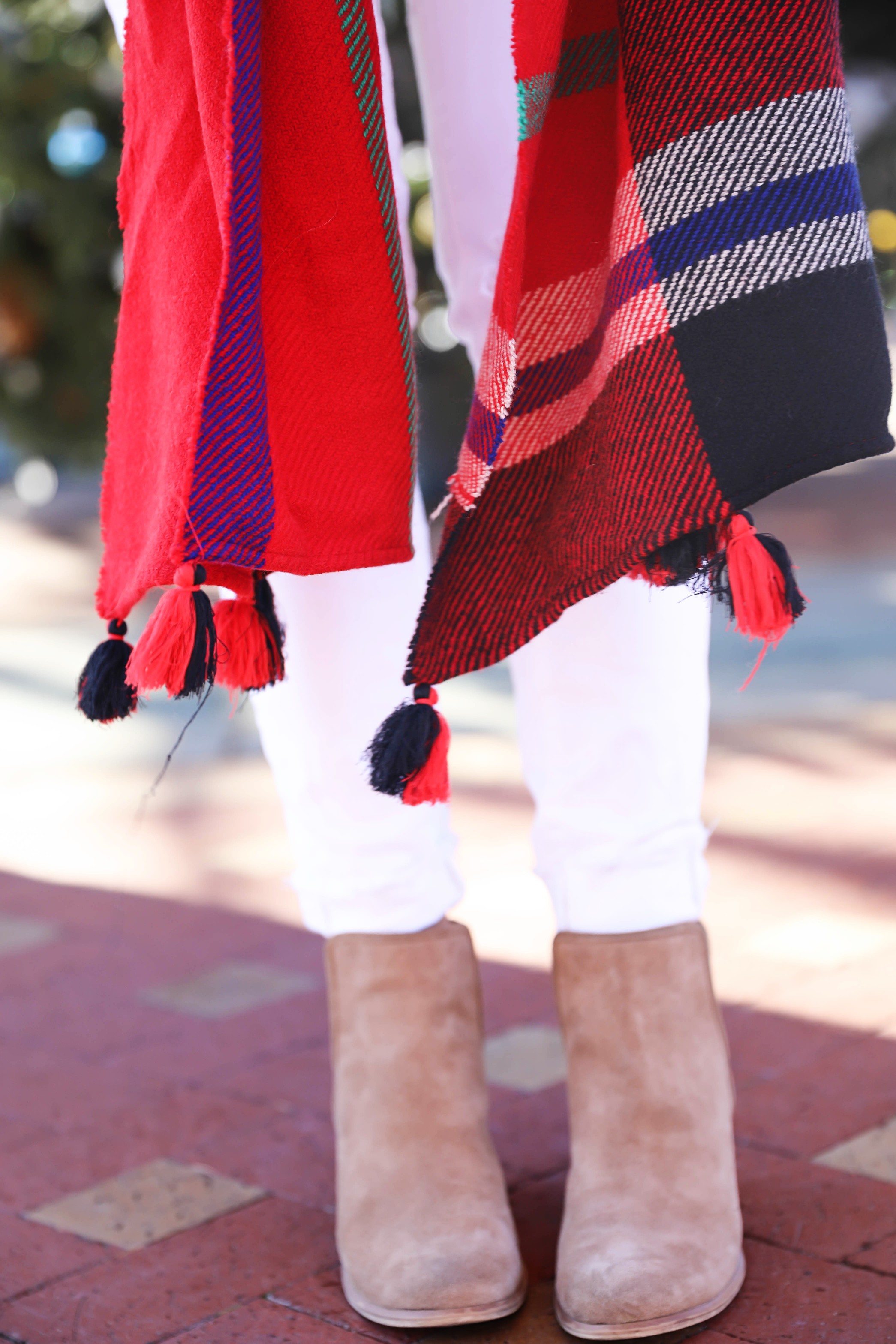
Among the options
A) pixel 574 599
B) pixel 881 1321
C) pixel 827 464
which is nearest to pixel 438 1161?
pixel 881 1321

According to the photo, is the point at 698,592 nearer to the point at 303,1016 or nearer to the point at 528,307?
the point at 528,307

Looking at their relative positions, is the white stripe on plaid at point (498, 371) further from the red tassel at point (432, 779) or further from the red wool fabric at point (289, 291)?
the red tassel at point (432, 779)

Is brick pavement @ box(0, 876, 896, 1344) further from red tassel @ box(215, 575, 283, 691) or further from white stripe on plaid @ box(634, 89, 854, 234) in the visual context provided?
white stripe on plaid @ box(634, 89, 854, 234)

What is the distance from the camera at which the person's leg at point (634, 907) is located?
82 centimetres

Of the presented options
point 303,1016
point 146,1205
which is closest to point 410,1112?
point 146,1205

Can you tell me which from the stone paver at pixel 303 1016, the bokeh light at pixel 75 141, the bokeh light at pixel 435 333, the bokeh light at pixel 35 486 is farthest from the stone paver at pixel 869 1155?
the bokeh light at pixel 35 486

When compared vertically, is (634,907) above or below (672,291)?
below

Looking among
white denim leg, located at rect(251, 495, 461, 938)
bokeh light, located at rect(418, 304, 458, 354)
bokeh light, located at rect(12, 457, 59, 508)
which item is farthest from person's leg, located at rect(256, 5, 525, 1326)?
bokeh light, located at rect(12, 457, 59, 508)

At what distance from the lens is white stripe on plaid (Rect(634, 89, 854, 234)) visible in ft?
2.27

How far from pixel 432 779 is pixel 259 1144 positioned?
0.47m

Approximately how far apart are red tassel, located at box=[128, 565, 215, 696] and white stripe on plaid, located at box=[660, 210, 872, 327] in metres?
0.28

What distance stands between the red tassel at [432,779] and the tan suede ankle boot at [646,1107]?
180mm

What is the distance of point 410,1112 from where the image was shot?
86 cm

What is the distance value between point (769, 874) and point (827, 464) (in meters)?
0.97
